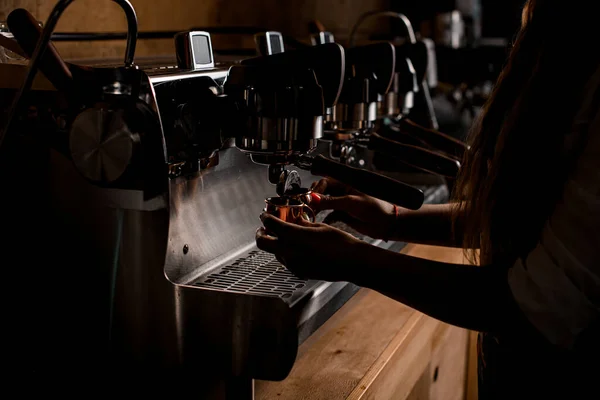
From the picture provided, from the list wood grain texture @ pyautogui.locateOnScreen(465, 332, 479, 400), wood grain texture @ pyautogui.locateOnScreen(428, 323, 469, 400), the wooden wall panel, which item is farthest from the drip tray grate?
wood grain texture @ pyautogui.locateOnScreen(465, 332, 479, 400)

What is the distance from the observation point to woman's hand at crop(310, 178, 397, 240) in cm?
110

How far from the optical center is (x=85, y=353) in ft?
2.99

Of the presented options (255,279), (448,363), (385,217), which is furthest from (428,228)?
(448,363)

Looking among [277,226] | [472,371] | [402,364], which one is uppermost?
[277,226]

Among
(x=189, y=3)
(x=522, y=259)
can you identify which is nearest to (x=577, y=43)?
(x=522, y=259)

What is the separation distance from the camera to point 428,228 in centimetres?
116

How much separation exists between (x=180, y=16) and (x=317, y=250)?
3.38 ft

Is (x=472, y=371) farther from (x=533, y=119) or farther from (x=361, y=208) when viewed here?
(x=533, y=119)

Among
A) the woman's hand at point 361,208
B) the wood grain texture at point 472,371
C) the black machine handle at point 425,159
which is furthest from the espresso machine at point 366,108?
the wood grain texture at point 472,371

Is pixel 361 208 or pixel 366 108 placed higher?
pixel 366 108

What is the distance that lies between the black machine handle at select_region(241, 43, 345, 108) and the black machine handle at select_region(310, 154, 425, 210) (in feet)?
0.31

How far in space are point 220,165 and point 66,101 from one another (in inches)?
12.1

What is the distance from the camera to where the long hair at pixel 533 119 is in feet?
2.71

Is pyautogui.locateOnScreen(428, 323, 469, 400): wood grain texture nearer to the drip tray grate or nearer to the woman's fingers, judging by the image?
the drip tray grate
